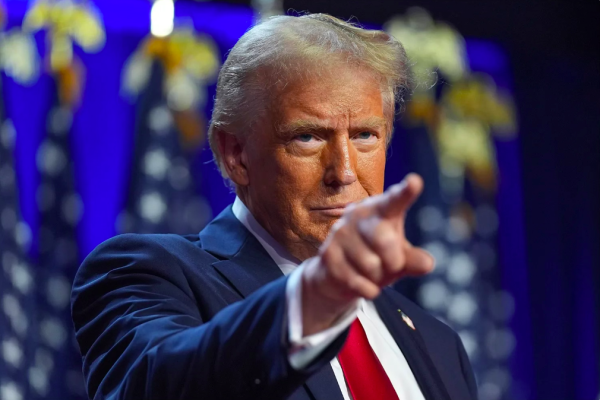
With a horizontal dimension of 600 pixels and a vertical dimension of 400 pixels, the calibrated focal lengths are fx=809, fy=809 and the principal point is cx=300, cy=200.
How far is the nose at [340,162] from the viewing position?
195 centimetres

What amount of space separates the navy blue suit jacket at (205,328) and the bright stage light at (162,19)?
11.7 ft

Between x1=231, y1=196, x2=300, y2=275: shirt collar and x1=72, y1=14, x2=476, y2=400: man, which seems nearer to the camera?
x1=72, y1=14, x2=476, y2=400: man

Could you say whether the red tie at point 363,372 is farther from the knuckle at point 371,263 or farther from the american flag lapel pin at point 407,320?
Answer: the knuckle at point 371,263

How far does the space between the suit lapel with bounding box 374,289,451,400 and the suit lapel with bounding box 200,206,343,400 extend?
0.40 metres

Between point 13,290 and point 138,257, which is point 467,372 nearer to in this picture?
point 138,257

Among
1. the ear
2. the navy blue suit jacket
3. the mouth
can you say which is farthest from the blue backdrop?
the mouth

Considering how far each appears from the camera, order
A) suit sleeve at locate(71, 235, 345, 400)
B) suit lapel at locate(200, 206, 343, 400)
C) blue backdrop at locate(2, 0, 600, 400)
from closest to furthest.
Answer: suit sleeve at locate(71, 235, 345, 400) < suit lapel at locate(200, 206, 343, 400) < blue backdrop at locate(2, 0, 600, 400)

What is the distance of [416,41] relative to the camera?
6.04m

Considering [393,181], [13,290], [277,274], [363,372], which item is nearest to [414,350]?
[363,372]

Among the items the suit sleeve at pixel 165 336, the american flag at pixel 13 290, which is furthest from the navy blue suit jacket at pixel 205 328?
the american flag at pixel 13 290

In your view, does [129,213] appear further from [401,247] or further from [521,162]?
[401,247]

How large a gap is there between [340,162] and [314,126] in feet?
0.36

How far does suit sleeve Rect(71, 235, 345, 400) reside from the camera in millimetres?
1192

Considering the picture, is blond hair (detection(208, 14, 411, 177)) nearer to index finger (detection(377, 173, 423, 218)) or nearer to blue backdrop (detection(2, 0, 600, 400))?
index finger (detection(377, 173, 423, 218))
